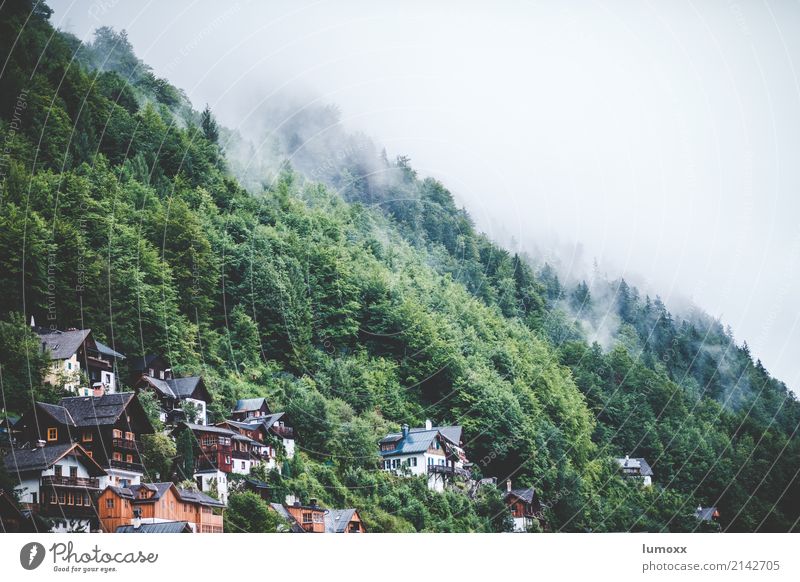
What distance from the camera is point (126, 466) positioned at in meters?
28.6

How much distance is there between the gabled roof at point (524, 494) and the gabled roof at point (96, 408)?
50.0 ft

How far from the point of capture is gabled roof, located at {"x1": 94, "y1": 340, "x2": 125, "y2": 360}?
108 ft

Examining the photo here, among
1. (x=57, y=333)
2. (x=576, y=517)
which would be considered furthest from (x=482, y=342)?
(x=57, y=333)

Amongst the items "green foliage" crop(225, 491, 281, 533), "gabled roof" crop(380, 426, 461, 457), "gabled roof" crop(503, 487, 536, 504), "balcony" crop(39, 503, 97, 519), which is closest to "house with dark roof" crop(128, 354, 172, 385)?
"green foliage" crop(225, 491, 281, 533)

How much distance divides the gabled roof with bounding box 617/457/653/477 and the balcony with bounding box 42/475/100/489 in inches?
1176

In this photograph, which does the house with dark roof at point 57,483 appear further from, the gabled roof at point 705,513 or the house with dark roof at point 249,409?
the gabled roof at point 705,513

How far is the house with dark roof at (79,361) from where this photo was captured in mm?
30438

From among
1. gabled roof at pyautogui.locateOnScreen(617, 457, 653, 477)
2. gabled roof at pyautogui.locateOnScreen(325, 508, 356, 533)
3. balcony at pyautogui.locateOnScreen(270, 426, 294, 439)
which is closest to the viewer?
gabled roof at pyautogui.locateOnScreen(325, 508, 356, 533)

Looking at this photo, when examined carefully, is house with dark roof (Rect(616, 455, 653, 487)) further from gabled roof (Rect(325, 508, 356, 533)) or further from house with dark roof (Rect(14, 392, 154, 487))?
house with dark roof (Rect(14, 392, 154, 487))

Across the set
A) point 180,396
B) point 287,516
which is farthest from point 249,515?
point 180,396

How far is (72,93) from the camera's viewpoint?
156 feet

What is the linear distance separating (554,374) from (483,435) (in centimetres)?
1225

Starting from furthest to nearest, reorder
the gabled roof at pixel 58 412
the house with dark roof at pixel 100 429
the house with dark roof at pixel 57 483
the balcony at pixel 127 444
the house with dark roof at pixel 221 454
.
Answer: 1. the house with dark roof at pixel 221 454
2. the balcony at pixel 127 444
3. the gabled roof at pixel 58 412
4. the house with dark roof at pixel 100 429
5. the house with dark roof at pixel 57 483

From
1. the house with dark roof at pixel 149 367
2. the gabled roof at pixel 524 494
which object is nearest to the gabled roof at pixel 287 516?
the house with dark roof at pixel 149 367
